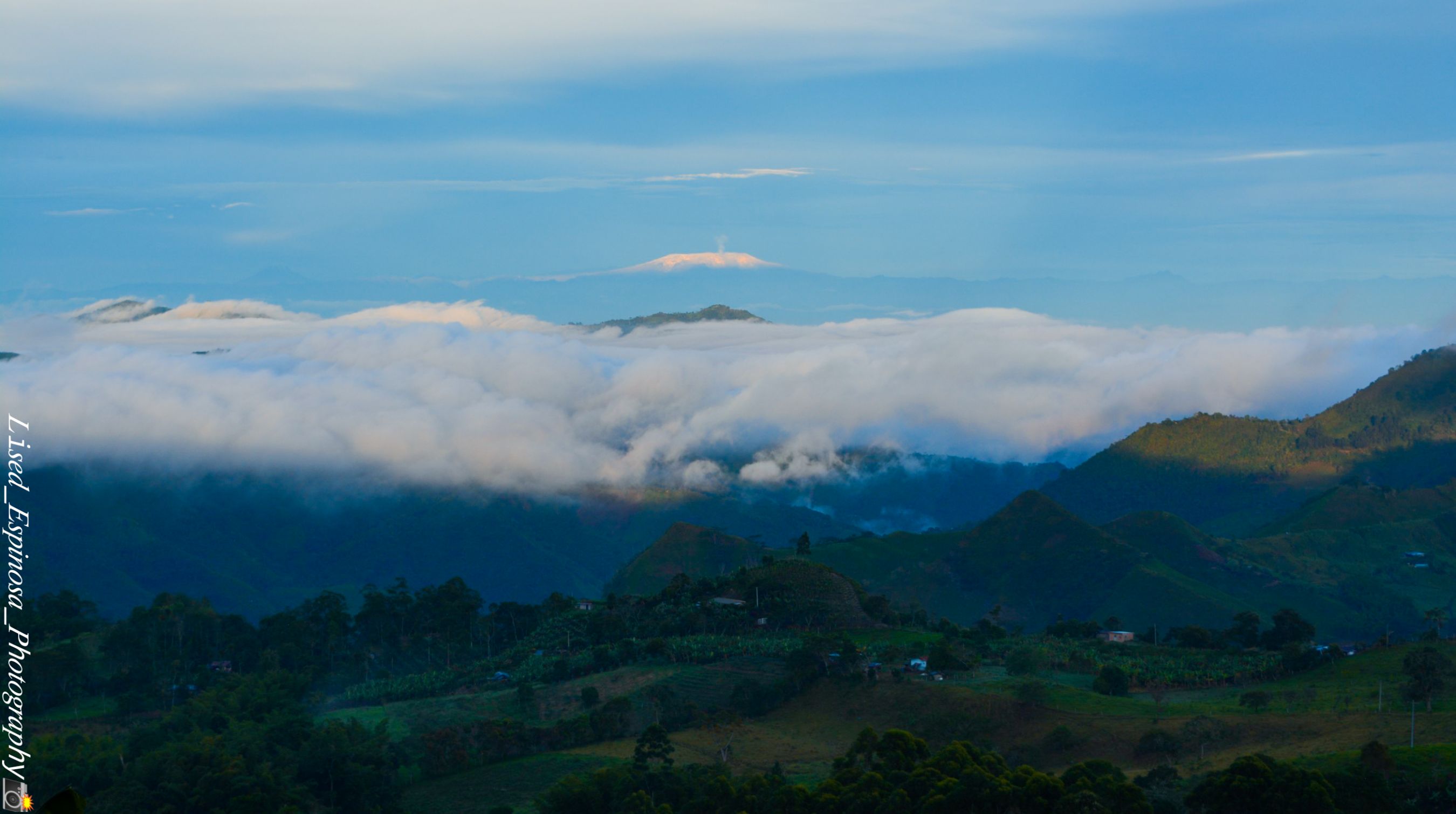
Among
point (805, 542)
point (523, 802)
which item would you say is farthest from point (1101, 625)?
point (523, 802)

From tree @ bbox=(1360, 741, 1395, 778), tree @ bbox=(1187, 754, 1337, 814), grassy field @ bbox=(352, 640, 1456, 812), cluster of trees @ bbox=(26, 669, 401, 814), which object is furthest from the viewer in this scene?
grassy field @ bbox=(352, 640, 1456, 812)

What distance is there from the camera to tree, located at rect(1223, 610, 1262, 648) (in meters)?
123

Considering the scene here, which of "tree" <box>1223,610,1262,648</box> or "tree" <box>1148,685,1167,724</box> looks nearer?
"tree" <box>1148,685,1167,724</box>

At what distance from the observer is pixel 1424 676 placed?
7931 cm

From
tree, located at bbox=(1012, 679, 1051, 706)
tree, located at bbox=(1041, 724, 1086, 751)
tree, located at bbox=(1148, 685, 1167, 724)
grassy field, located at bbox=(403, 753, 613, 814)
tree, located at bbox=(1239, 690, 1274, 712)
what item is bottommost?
grassy field, located at bbox=(403, 753, 613, 814)

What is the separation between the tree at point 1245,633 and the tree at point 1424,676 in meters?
39.8

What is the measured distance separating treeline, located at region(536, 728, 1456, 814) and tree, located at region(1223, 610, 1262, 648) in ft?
199

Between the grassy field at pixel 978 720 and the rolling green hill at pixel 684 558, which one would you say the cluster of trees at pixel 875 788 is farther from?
the rolling green hill at pixel 684 558

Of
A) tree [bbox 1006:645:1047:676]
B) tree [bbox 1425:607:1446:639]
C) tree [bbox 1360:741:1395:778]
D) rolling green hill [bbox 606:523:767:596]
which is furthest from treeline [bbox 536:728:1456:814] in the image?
rolling green hill [bbox 606:523:767:596]

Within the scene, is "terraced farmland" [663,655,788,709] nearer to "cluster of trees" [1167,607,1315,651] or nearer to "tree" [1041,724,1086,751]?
"tree" [1041,724,1086,751]

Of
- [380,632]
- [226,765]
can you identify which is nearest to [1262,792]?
[226,765]

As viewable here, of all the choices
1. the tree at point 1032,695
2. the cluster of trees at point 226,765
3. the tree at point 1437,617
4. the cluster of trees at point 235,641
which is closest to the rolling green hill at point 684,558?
the cluster of trees at point 235,641

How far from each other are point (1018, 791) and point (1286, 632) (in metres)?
74.0

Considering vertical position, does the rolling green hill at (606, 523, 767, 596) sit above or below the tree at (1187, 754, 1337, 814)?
above
